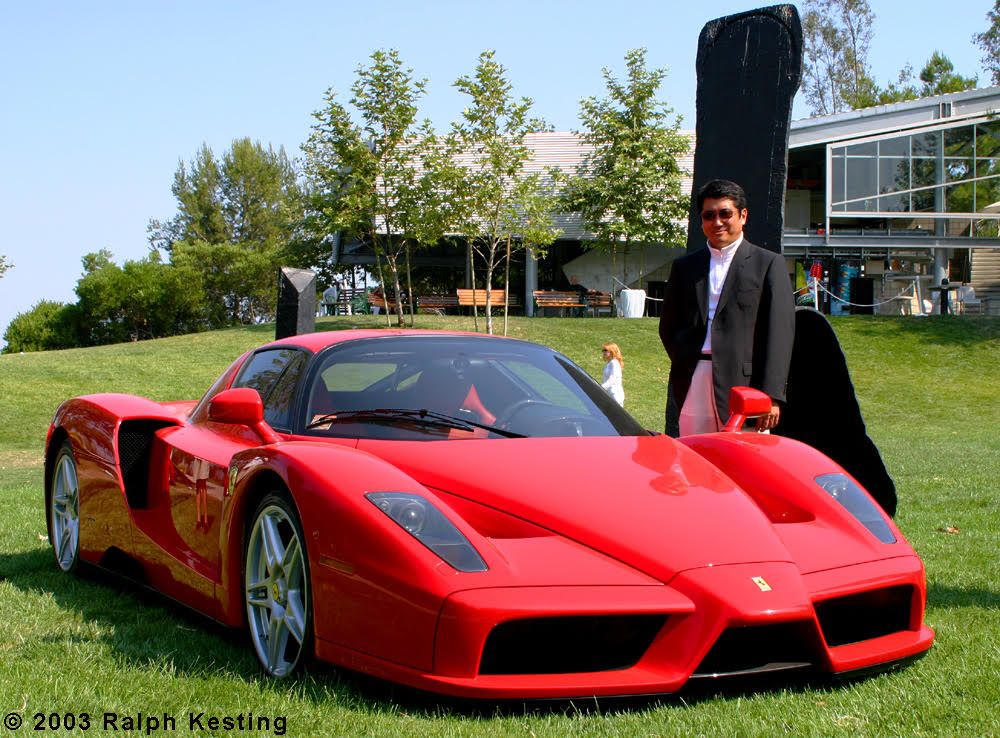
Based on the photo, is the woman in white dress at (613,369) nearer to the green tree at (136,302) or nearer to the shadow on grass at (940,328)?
the shadow on grass at (940,328)

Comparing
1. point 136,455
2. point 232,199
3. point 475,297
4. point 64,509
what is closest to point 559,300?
point 475,297

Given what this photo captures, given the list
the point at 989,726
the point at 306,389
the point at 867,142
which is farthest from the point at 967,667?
the point at 867,142

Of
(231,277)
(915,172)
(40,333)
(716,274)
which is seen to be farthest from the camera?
(231,277)

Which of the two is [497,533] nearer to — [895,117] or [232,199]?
[895,117]

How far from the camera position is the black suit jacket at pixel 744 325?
575cm

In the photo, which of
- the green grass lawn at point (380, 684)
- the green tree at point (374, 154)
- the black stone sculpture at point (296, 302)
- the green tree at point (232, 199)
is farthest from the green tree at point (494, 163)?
the green tree at point (232, 199)

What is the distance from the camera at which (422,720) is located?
336 cm

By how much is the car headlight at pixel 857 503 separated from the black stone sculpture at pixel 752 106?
8.13 feet

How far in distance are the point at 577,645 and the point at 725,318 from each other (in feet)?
9.07

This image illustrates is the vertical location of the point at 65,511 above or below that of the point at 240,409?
below

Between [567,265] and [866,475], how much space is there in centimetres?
4285

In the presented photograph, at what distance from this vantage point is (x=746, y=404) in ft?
16.5

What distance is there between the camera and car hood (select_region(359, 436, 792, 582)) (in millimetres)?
3695

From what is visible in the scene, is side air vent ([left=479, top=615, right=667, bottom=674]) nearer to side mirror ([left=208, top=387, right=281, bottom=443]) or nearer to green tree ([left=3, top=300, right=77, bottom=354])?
side mirror ([left=208, top=387, right=281, bottom=443])
